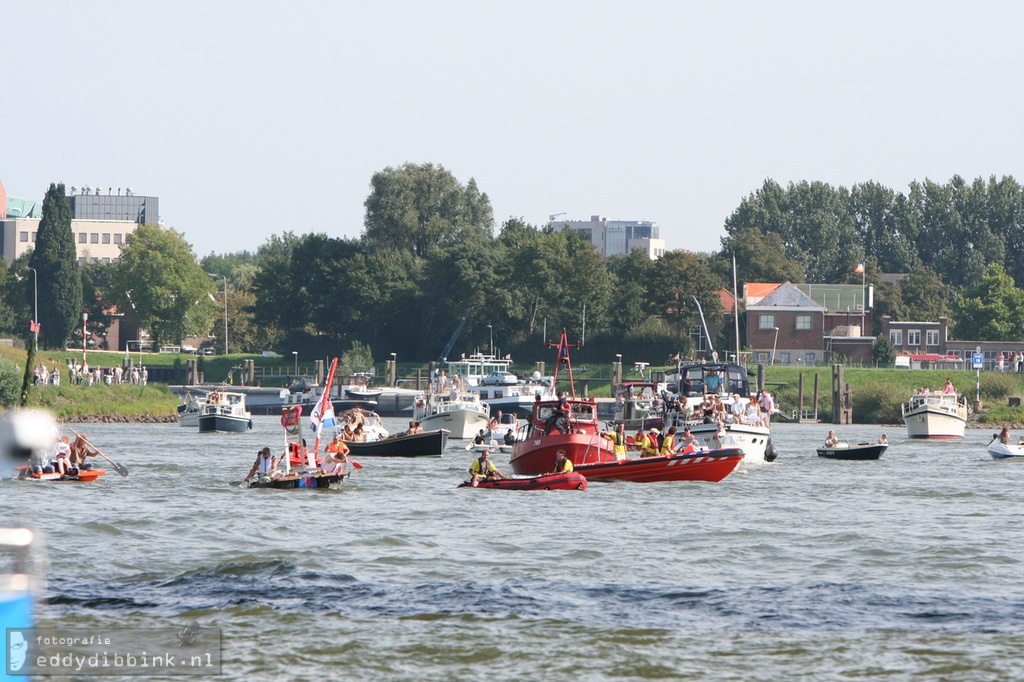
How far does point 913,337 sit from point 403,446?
92650 mm

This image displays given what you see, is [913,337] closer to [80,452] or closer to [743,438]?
[743,438]

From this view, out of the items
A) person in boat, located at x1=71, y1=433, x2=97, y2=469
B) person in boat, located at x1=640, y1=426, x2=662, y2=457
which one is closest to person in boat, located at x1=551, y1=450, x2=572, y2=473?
person in boat, located at x1=640, y1=426, x2=662, y2=457

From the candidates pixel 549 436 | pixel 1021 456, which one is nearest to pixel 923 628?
pixel 549 436

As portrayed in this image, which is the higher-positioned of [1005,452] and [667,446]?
[667,446]

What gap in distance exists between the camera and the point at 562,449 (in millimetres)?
41781

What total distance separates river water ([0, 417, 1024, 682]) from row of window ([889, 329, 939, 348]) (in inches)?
3962

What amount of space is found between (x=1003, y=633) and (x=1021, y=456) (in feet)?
135

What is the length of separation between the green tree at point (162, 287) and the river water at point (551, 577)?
108610 mm

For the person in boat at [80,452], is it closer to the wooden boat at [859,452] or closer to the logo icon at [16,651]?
the wooden boat at [859,452]

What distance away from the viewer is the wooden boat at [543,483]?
1496 inches

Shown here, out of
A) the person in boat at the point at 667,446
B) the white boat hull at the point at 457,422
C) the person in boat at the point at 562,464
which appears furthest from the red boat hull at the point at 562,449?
the white boat hull at the point at 457,422

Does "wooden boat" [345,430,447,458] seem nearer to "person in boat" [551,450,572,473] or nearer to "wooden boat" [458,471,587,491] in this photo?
"person in boat" [551,450,572,473]

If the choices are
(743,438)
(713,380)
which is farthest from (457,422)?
(743,438)

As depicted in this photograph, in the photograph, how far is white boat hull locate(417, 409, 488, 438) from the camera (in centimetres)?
7281
